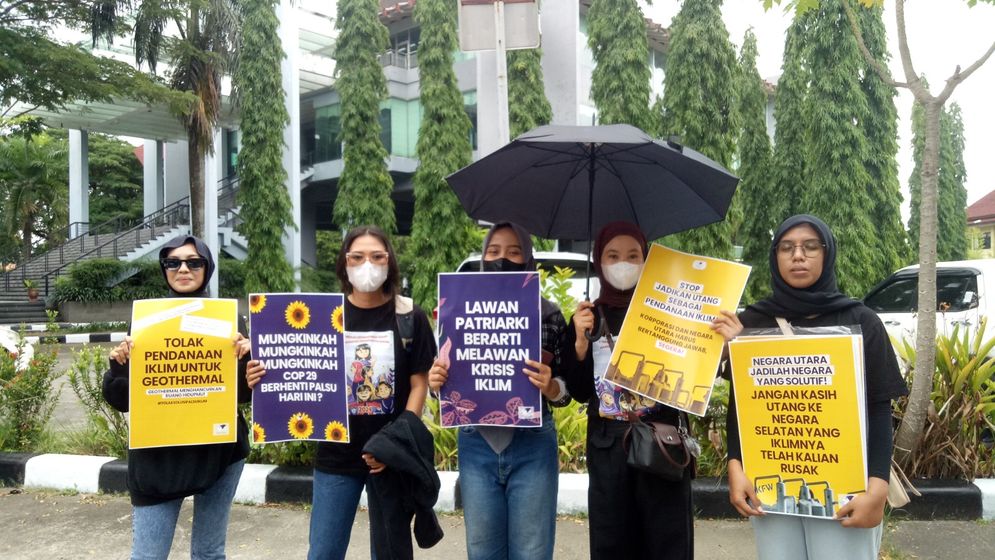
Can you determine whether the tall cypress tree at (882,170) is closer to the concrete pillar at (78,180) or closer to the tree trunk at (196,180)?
the tree trunk at (196,180)

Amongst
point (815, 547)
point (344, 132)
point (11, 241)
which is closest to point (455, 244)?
point (344, 132)

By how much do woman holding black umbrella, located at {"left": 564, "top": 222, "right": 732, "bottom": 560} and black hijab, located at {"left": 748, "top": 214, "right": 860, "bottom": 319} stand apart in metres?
0.51

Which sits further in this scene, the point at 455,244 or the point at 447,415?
the point at 455,244

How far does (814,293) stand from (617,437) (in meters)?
0.82

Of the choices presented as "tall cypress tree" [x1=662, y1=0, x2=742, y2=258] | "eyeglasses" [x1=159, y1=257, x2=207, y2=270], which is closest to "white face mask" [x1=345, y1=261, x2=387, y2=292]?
"eyeglasses" [x1=159, y1=257, x2=207, y2=270]

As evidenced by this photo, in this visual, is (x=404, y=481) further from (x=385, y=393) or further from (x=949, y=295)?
(x=949, y=295)

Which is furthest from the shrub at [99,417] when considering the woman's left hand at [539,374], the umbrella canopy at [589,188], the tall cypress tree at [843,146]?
the tall cypress tree at [843,146]

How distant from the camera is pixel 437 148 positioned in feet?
54.3

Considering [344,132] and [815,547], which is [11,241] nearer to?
[344,132]

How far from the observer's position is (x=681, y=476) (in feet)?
8.15

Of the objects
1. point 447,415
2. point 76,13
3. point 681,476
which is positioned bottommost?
point 681,476

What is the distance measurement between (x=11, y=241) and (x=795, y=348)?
108 ft

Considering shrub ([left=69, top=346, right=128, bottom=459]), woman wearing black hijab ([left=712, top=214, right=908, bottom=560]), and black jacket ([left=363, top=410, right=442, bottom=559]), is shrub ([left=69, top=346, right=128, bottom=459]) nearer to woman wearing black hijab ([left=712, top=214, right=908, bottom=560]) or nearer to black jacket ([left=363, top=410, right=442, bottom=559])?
black jacket ([left=363, top=410, right=442, bottom=559])

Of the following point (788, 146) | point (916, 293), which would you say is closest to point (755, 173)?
point (788, 146)
